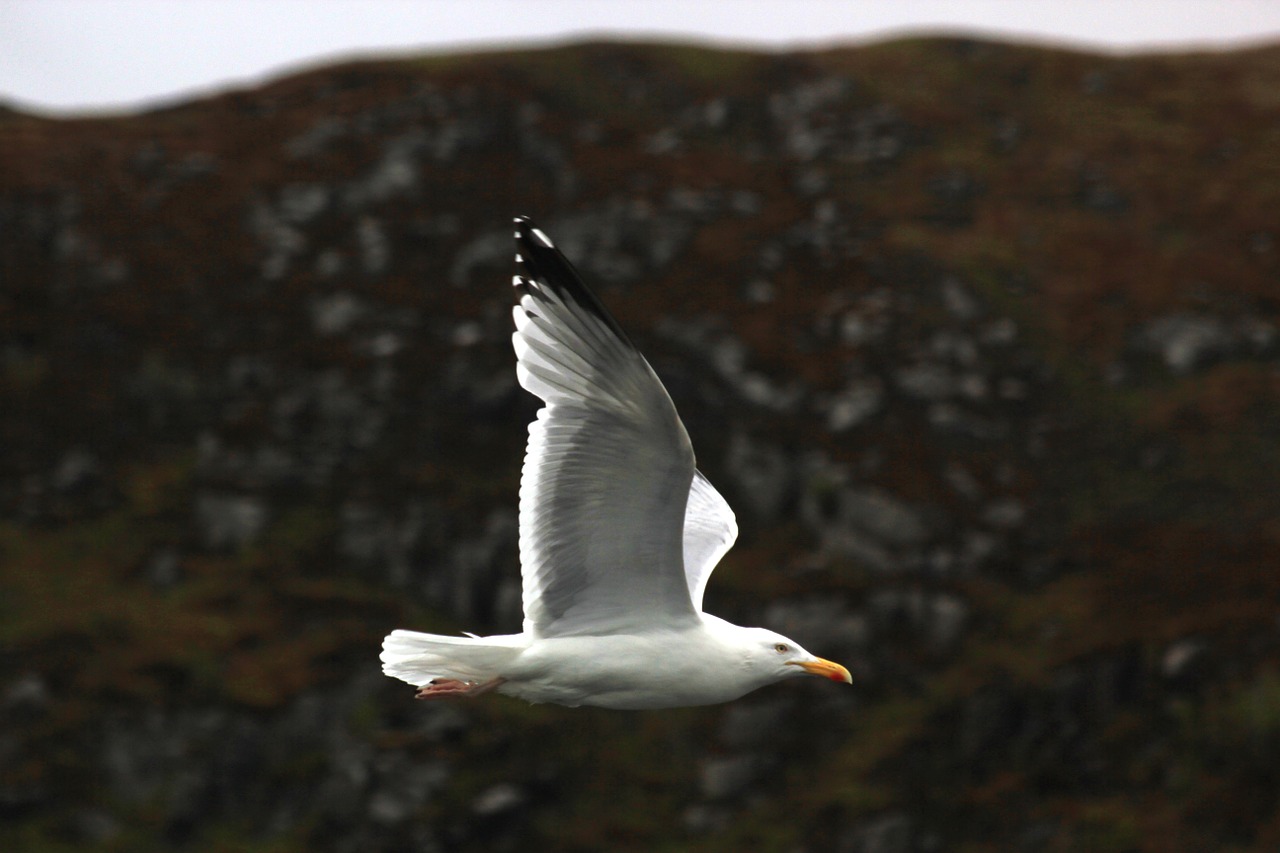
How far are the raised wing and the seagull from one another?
1.20 metres

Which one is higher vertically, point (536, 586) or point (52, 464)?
point (536, 586)

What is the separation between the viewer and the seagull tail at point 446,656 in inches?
383

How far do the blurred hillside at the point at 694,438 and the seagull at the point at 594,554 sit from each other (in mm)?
20002

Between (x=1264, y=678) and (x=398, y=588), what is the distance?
18386mm

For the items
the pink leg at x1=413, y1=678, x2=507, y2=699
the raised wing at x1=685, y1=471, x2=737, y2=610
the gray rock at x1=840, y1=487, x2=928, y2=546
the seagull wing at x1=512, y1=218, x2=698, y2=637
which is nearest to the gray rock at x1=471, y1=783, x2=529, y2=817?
the gray rock at x1=840, y1=487, x2=928, y2=546

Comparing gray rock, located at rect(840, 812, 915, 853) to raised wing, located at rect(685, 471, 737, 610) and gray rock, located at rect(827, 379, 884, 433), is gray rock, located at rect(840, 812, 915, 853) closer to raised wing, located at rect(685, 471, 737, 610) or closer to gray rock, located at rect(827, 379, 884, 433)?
gray rock, located at rect(827, 379, 884, 433)

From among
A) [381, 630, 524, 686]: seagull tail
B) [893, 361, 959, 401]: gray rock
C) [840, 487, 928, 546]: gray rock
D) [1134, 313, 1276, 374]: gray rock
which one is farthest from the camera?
[1134, 313, 1276, 374]: gray rock

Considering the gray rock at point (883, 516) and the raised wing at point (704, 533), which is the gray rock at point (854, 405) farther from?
the raised wing at point (704, 533)

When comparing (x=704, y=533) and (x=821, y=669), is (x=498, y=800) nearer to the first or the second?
(x=704, y=533)

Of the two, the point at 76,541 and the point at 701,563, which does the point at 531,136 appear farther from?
the point at 701,563

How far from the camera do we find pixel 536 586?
990cm

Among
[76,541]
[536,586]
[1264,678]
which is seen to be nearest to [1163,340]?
[1264,678]

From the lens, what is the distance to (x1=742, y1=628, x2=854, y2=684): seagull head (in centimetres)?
1009

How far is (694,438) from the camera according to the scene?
36594mm
